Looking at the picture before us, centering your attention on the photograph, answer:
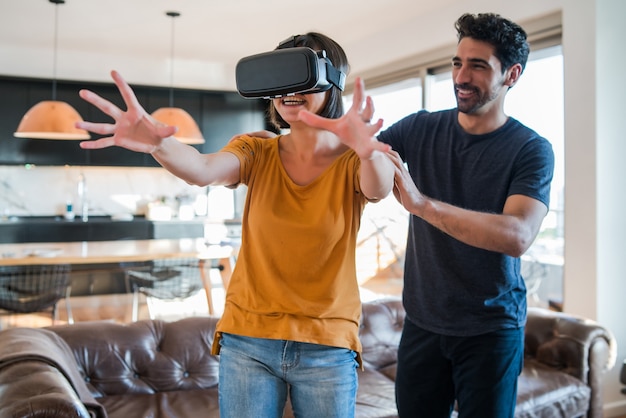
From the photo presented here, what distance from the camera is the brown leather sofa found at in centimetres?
224

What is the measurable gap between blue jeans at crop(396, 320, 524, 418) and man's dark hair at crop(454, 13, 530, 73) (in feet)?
2.42

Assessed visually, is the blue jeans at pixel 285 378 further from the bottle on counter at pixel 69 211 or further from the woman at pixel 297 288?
the bottle on counter at pixel 69 211

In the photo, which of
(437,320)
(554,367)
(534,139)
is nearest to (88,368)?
(437,320)

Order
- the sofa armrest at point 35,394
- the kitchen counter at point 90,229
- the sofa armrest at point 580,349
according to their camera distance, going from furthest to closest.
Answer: the kitchen counter at point 90,229
the sofa armrest at point 580,349
the sofa armrest at point 35,394

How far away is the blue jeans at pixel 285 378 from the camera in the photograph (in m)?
1.19

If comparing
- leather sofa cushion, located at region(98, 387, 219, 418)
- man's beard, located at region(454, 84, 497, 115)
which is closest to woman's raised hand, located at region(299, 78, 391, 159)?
man's beard, located at region(454, 84, 497, 115)

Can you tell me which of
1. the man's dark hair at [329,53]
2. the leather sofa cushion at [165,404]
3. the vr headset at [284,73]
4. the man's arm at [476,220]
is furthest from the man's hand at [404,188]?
the leather sofa cushion at [165,404]

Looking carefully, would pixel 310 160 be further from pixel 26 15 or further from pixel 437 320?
pixel 26 15

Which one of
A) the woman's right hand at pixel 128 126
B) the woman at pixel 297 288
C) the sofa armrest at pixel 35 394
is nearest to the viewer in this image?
the woman's right hand at pixel 128 126

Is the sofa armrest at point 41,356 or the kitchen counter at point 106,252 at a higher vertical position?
the kitchen counter at point 106,252

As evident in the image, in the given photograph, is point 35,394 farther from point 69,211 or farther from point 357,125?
point 69,211

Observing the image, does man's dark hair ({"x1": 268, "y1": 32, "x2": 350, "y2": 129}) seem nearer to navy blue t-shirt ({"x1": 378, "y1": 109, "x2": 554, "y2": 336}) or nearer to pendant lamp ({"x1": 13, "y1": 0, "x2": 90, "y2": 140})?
navy blue t-shirt ({"x1": 378, "y1": 109, "x2": 554, "y2": 336})

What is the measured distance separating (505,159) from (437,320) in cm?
46

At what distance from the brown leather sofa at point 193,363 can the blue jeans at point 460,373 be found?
26.9 inches
